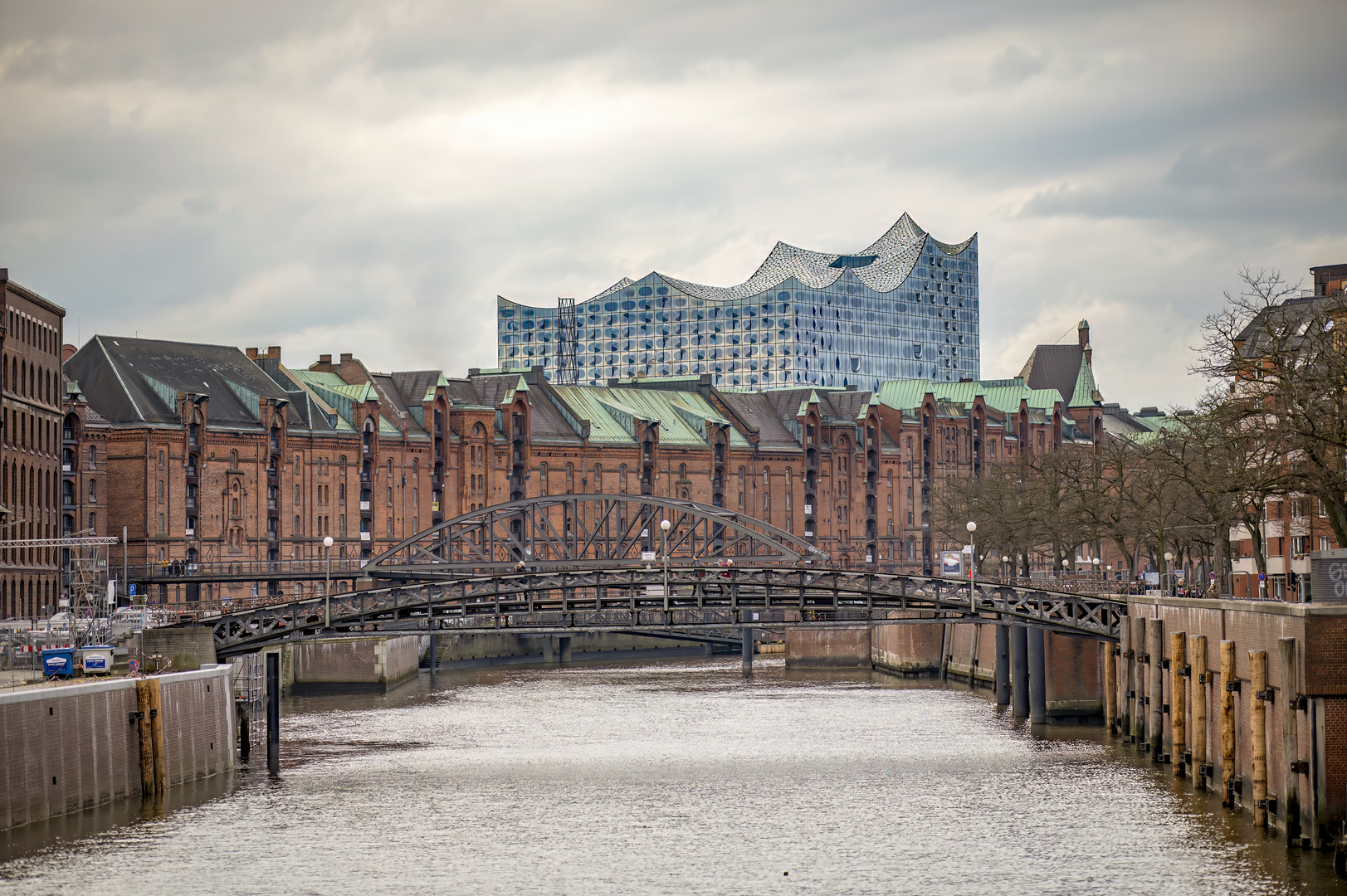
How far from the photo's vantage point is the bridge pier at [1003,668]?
92938mm

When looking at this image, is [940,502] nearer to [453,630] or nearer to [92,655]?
[453,630]

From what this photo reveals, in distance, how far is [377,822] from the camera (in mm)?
57094

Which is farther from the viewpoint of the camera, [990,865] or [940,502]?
[940,502]

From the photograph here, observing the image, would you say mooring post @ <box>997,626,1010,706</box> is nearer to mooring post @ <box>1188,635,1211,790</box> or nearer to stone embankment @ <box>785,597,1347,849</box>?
stone embankment @ <box>785,597,1347,849</box>

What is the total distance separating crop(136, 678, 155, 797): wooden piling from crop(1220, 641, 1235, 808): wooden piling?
29193 mm

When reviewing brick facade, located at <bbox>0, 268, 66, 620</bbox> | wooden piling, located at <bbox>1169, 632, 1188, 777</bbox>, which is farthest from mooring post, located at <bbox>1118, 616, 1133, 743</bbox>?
brick facade, located at <bbox>0, 268, 66, 620</bbox>

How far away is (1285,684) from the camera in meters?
48.1

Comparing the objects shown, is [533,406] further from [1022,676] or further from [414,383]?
[1022,676]

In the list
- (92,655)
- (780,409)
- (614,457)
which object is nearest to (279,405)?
(614,457)

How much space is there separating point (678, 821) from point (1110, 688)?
94.1 feet

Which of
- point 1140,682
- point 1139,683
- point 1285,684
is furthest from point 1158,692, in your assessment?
point 1285,684

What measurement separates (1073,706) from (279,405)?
77964mm

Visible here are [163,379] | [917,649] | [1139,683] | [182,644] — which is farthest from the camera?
[163,379]

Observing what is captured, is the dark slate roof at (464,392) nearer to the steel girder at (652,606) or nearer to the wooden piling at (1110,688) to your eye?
the steel girder at (652,606)
